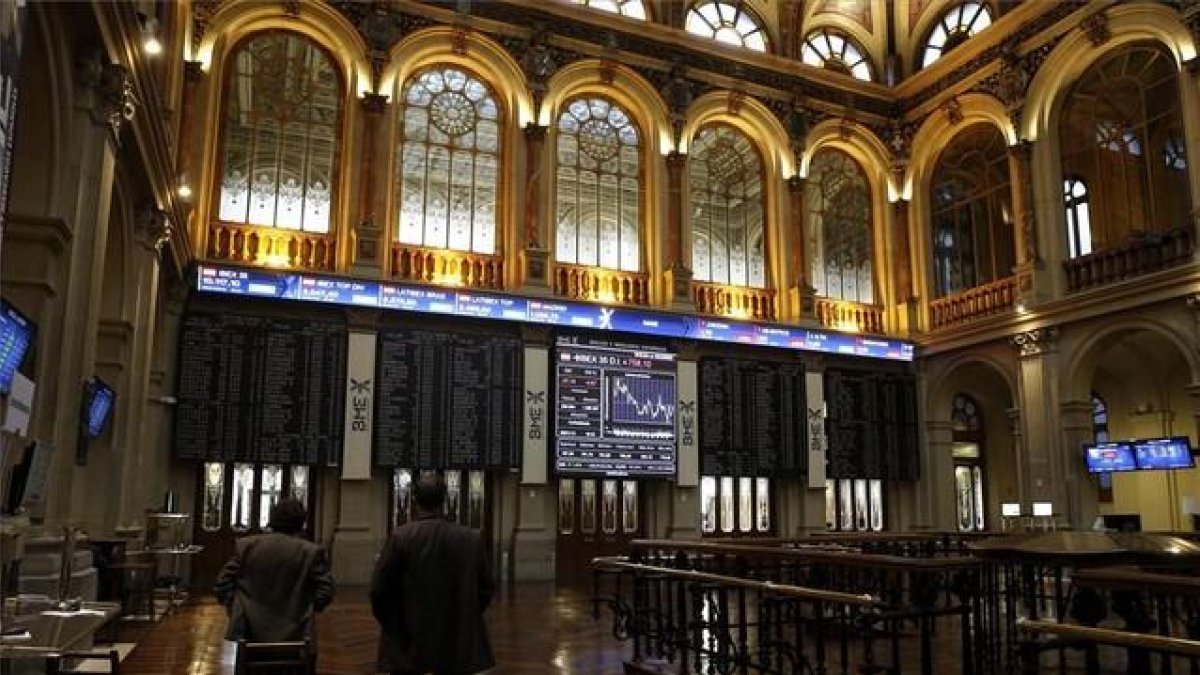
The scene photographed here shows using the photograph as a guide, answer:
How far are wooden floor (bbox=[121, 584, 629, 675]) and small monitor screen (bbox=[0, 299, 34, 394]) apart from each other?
2459mm

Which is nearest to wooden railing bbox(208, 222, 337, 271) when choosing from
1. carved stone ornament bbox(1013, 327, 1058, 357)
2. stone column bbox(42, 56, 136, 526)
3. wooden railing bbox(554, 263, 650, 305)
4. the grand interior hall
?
the grand interior hall

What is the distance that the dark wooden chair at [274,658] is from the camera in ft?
12.3

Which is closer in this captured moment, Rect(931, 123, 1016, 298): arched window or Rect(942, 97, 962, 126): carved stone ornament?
Rect(931, 123, 1016, 298): arched window

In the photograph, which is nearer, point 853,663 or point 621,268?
point 853,663

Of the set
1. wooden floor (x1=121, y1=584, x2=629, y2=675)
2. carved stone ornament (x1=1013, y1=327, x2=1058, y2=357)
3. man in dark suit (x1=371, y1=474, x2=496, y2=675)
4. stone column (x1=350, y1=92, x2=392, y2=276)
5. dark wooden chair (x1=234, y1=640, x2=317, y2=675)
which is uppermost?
stone column (x1=350, y1=92, x2=392, y2=276)

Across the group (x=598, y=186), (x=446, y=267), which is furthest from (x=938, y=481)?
(x=446, y=267)

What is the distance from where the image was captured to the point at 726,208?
16469 mm

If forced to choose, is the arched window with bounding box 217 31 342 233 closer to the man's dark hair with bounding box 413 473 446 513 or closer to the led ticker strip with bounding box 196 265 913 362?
the led ticker strip with bounding box 196 265 913 362

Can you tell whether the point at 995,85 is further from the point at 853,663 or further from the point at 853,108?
the point at 853,663

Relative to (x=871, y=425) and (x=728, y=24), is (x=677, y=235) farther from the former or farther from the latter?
(x=871, y=425)

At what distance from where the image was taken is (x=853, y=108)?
1748 centimetres

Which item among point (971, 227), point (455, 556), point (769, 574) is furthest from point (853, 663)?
point (971, 227)

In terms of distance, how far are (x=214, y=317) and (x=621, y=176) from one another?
6856 mm

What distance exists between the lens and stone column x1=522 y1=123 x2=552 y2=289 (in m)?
14.2
